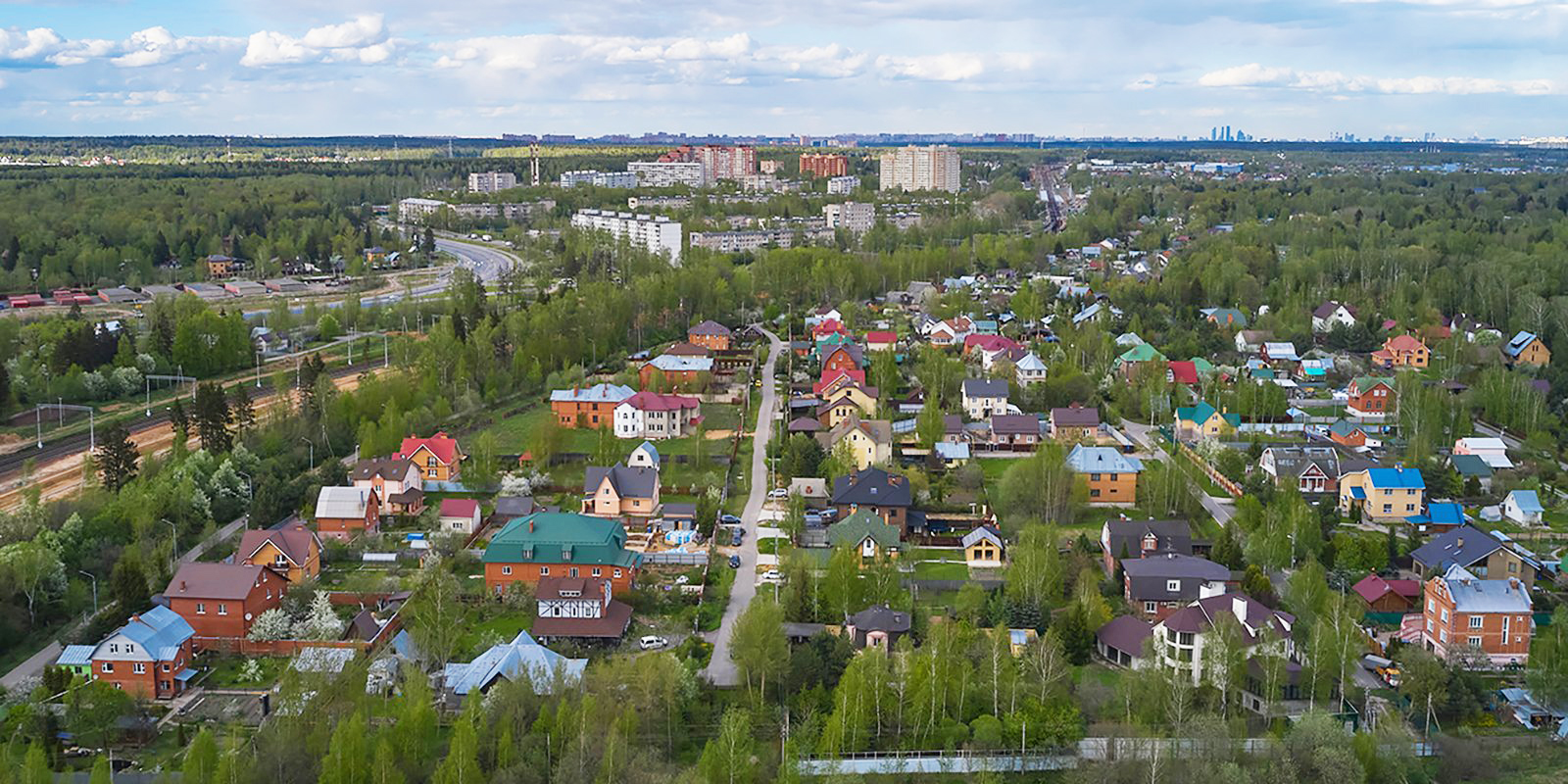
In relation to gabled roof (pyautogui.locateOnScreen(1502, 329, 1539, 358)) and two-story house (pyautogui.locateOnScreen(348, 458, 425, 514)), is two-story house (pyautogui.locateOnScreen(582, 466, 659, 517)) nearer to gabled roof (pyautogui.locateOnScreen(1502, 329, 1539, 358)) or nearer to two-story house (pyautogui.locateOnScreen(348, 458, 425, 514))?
two-story house (pyautogui.locateOnScreen(348, 458, 425, 514))

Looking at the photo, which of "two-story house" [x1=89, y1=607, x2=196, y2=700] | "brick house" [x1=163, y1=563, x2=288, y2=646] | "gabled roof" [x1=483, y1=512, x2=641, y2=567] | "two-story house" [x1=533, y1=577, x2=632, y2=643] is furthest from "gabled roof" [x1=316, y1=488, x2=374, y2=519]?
"two-story house" [x1=89, y1=607, x2=196, y2=700]

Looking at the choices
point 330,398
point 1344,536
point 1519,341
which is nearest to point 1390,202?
point 1519,341

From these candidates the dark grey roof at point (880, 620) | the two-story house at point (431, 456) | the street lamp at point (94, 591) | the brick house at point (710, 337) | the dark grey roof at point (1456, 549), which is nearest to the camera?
the dark grey roof at point (880, 620)

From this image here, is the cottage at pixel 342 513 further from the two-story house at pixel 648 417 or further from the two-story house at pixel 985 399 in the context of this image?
the two-story house at pixel 985 399

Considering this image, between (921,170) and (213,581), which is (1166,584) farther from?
(921,170)

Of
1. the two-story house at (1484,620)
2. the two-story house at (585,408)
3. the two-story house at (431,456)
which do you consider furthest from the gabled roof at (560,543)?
the two-story house at (1484,620)
